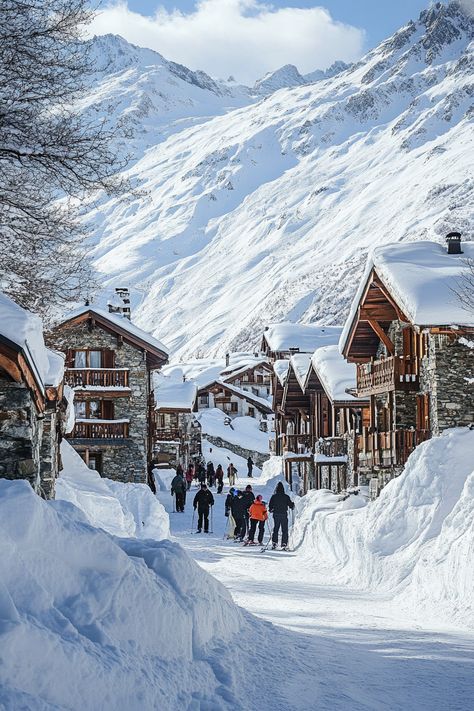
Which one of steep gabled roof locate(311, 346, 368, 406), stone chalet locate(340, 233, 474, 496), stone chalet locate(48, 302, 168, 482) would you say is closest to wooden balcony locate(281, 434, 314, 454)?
steep gabled roof locate(311, 346, 368, 406)

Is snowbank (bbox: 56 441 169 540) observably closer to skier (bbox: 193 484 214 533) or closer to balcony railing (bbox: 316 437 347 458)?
skier (bbox: 193 484 214 533)

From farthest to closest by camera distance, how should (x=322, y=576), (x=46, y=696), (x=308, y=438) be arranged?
(x=308, y=438)
(x=322, y=576)
(x=46, y=696)

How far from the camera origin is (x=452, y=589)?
11.3 metres

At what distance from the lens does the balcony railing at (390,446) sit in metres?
22.2

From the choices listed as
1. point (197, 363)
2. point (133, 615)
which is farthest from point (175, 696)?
point (197, 363)

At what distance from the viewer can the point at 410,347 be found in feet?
76.6

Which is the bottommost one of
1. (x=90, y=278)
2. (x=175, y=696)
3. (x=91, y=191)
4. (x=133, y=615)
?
(x=175, y=696)

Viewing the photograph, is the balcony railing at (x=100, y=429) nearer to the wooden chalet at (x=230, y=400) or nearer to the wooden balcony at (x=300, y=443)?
the wooden balcony at (x=300, y=443)

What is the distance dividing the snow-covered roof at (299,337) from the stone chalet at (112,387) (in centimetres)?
3183

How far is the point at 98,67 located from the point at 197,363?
9536 cm

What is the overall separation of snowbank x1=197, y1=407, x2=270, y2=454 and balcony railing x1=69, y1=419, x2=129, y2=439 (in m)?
34.2

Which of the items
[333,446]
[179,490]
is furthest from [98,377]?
[333,446]

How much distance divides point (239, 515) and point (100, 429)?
13961mm

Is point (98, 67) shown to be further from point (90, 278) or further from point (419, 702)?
point (419, 702)
